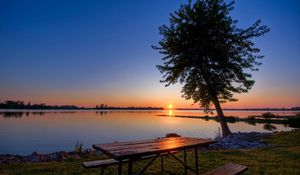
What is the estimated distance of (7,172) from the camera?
22.8 ft

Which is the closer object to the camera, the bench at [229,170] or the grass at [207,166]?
the bench at [229,170]

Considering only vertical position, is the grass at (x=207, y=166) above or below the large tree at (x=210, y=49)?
below

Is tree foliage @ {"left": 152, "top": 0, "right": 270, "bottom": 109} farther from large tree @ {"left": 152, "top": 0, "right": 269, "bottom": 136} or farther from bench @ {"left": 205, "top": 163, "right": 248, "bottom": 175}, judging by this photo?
bench @ {"left": 205, "top": 163, "right": 248, "bottom": 175}

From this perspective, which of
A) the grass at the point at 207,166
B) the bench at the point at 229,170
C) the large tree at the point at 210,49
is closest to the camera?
the bench at the point at 229,170

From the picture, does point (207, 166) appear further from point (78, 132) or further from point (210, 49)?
point (78, 132)

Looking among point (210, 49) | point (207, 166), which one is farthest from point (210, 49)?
point (207, 166)

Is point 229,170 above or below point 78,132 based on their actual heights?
above

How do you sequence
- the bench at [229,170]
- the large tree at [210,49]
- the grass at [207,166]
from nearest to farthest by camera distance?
the bench at [229,170] < the grass at [207,166] < the large tree at [210,49]

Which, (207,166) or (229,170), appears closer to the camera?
(229,170)

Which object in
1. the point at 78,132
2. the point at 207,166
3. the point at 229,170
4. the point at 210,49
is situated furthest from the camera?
the point at 78,132

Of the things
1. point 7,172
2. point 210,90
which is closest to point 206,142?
point 7,172

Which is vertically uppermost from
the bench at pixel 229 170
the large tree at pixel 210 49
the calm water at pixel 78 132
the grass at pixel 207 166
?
the large tree at pixel 210 49

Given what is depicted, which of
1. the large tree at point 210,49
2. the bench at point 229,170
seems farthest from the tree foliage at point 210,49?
the bench at point 229,170

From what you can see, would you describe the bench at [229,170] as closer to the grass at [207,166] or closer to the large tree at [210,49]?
the grass at [207,166]
